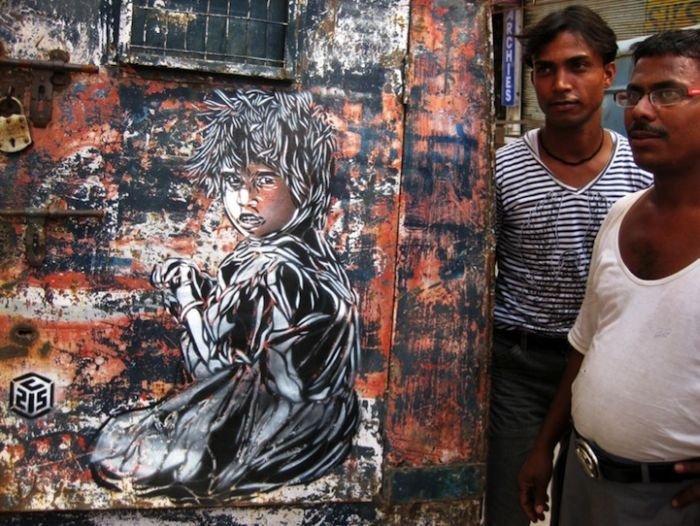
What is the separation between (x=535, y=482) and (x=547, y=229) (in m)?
0.77

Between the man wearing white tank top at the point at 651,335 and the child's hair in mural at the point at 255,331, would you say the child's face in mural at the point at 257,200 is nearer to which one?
the child's hair in mural at the point at 255,331

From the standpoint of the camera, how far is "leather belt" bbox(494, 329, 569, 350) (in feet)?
8.19

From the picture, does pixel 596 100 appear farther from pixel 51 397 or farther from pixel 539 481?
pixel 51 397

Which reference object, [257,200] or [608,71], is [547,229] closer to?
[608,71]

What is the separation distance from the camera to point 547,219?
2.45 metres

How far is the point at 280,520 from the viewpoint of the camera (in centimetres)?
241

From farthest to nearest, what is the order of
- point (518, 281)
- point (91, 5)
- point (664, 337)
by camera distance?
1. point (518, 281)
2. point (91, 5)
3. point (664, 337)

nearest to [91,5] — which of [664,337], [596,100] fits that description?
[596,100]

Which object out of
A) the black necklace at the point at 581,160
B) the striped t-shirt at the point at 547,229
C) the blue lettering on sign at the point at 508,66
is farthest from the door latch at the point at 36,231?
the blue lettering on sign at the point at 508,66

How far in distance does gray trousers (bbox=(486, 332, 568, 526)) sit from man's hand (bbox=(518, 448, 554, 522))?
220mm

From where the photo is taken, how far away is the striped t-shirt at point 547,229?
243 centimetres

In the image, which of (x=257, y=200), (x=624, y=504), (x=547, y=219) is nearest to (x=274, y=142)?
(x=257, y=200)

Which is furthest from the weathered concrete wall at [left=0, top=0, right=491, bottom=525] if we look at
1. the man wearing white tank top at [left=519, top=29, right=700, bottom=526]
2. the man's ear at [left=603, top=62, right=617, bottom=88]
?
the man wearing white tank top at [left=519, top=29, right=700, bottom=526]

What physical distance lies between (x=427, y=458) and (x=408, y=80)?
1186mm
